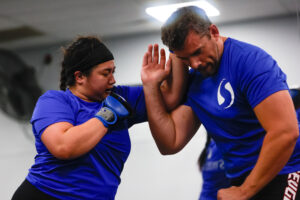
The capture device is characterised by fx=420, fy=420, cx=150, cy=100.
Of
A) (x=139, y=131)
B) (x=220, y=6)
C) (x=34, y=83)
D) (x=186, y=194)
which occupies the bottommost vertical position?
(x=186, y=194)

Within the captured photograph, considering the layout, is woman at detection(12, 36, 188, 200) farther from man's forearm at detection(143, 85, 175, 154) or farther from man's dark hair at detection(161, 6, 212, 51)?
man's dark hair at detection(161, 6, 212, 51)

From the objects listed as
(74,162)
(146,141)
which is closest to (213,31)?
(74,162)

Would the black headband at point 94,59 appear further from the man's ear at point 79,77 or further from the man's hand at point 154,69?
the man's hand at point 154,69

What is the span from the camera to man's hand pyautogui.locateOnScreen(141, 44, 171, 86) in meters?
1.90

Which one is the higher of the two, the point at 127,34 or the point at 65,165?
the point at 127,34

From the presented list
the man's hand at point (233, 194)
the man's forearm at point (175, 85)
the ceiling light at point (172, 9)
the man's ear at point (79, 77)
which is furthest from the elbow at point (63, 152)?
the ceiling light at point (172, 9)

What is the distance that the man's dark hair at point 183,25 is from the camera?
1640mm

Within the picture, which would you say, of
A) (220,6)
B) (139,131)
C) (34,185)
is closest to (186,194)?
(139,131)

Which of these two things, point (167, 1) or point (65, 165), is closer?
point (65, 165)

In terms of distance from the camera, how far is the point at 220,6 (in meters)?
4.35

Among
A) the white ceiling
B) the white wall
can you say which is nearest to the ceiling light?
the white ceiling

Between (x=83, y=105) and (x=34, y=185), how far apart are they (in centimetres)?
42

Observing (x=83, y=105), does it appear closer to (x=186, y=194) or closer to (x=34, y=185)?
(x=34, y=185)

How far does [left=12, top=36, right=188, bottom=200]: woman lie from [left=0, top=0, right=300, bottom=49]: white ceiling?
2347 millimetres
